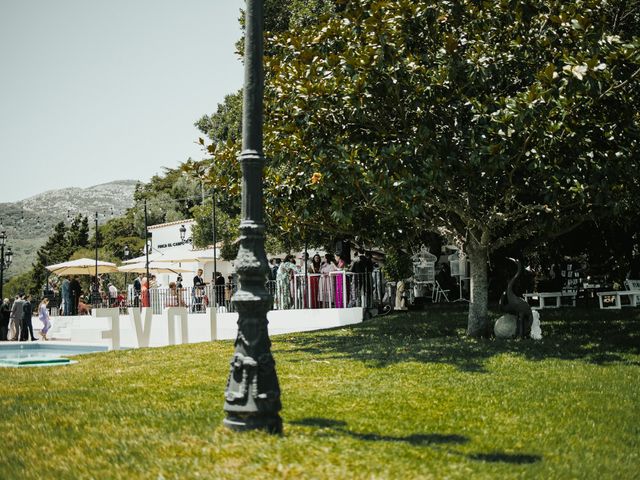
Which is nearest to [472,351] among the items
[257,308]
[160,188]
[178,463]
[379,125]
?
[379,125]

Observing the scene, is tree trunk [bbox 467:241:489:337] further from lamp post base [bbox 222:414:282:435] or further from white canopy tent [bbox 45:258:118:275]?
white canopy tent [bbox 45:258:118:275]

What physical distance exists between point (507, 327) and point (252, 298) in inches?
399

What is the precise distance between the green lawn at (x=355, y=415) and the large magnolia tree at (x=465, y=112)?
2982 millimetres

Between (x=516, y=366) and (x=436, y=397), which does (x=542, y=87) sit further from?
(x=436, y=397)

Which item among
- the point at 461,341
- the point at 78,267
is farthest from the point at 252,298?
the point at 78,267

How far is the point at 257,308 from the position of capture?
22.0 ft

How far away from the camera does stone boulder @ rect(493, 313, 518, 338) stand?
1553 centimetres

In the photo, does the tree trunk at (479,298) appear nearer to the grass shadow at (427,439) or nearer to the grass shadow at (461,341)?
the grass shadow at (461,341)

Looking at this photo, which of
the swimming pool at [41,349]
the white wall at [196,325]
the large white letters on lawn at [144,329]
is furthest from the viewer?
the swimming pool at [41,349]

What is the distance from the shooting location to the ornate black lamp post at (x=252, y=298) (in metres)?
6.49

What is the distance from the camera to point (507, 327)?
613 inches

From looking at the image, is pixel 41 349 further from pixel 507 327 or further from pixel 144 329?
pixel 507 327

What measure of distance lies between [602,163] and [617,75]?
159 cm

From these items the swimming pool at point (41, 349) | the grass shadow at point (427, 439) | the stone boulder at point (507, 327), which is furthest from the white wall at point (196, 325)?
the grass shadow at point (427, 439)
